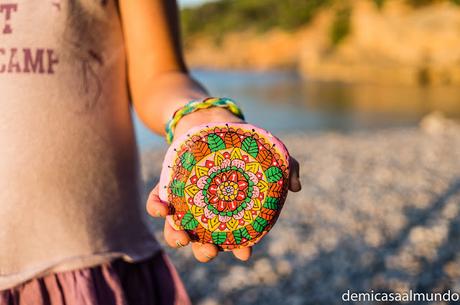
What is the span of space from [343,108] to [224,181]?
18.2 metres

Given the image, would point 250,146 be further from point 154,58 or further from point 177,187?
point 154,58

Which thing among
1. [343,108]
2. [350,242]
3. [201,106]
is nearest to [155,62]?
[201,106]

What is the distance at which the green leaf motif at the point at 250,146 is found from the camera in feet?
2.98

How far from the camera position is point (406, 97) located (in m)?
20.4

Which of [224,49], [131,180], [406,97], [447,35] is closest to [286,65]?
A: [224,49]

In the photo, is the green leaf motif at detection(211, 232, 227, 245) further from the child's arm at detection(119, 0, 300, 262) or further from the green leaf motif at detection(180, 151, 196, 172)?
the child's arm at detection(119, 0, 300, 262)

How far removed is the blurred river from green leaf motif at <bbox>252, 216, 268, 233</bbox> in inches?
408

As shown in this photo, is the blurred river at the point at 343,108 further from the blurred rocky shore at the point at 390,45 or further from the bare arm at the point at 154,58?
the bare arm at the point at 154,58

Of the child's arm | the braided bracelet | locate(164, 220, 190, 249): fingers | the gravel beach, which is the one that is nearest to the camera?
locate(164, 220, 190, 249): fingers

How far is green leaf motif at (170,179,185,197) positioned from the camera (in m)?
0.91

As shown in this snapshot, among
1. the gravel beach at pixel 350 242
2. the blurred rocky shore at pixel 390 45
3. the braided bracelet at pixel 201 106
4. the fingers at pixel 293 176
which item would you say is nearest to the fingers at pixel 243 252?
the fingers at pixel 293 176

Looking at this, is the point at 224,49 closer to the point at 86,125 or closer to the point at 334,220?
the point at 334,220

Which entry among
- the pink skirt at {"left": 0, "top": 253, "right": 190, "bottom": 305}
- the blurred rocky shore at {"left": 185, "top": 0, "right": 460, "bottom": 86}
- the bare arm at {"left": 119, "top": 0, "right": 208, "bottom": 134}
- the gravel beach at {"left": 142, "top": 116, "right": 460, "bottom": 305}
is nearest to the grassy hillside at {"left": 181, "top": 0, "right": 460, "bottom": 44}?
the blurred rocky shore at {"left": 185, "top": 0, "right": 460, "bottom": 86}

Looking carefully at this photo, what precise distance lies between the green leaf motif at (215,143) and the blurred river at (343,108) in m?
10.4
